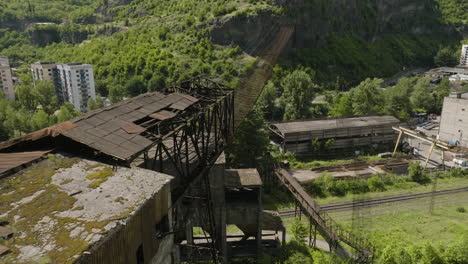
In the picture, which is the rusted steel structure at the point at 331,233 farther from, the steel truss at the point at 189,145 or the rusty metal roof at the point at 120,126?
the rusty metal roof at the point at 120,126

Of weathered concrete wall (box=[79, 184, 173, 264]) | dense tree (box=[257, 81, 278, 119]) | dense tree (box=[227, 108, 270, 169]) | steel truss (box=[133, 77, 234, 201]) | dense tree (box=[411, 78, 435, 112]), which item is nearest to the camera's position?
weathered concrete wall (box=[79, 184, 173, 264])

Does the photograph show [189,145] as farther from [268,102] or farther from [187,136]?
[268,102]

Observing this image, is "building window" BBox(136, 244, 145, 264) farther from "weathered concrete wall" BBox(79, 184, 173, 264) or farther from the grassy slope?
the grassy slope

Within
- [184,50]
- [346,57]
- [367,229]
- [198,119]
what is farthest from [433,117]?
[198,119]

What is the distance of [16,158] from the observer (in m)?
8.38

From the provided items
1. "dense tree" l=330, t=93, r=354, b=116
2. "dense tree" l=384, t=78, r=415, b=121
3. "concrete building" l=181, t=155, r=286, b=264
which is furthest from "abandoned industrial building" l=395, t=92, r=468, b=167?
"concrete building" l=181, t=155, r=286, b=264

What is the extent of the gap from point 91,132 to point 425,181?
29803 mm

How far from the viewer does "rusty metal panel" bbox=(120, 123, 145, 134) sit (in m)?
9.42

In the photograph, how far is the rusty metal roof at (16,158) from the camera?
7820 millimetres

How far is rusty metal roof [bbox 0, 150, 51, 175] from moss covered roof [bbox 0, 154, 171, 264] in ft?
0.70

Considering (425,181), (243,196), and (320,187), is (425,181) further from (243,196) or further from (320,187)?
(243,196)

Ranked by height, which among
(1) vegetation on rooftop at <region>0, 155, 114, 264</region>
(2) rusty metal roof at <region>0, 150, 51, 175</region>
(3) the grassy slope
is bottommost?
(3) the grassy slope

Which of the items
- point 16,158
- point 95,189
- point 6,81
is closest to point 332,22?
point 6,81

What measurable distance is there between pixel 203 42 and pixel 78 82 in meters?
21.3
